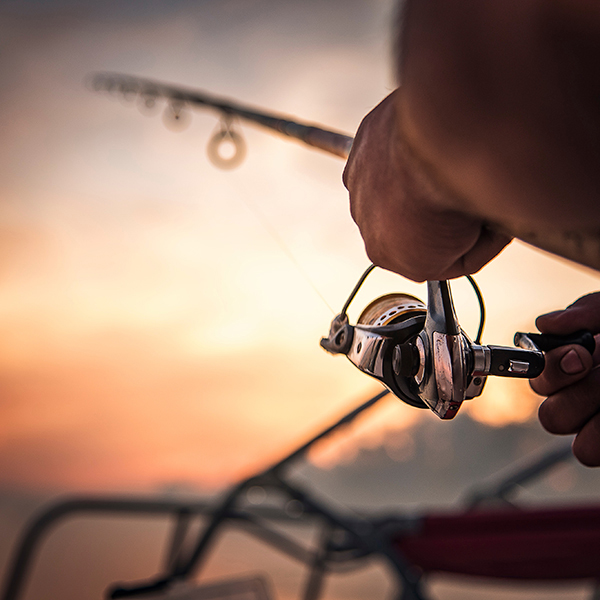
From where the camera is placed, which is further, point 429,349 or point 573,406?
point 573,406

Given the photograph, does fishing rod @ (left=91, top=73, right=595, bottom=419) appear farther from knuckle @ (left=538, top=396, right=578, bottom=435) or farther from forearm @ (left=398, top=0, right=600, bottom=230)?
forearm @ (left=398, top=0, right=600, bottom=230)

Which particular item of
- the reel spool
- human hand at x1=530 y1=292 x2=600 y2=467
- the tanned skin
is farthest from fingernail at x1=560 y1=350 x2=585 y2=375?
the tanned skin

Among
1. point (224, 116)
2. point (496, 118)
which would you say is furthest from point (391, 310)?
point (224, 116)

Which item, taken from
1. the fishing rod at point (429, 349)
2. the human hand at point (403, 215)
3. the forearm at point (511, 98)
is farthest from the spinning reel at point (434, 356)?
the forearm at point (511, 98)

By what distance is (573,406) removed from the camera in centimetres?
67

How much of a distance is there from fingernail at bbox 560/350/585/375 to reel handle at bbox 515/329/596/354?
0.02 meters

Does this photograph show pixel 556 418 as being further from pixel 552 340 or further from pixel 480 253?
pixel 480 253

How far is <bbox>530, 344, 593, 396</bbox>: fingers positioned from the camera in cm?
64

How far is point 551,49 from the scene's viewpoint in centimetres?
28

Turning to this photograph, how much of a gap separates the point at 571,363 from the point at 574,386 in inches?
1.6

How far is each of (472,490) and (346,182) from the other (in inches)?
132

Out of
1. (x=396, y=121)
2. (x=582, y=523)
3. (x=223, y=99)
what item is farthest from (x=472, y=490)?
(x=396, y=121)

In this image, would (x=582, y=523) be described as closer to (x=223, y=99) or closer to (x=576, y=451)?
(x=576, y=451)

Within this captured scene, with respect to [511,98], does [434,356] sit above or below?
below
